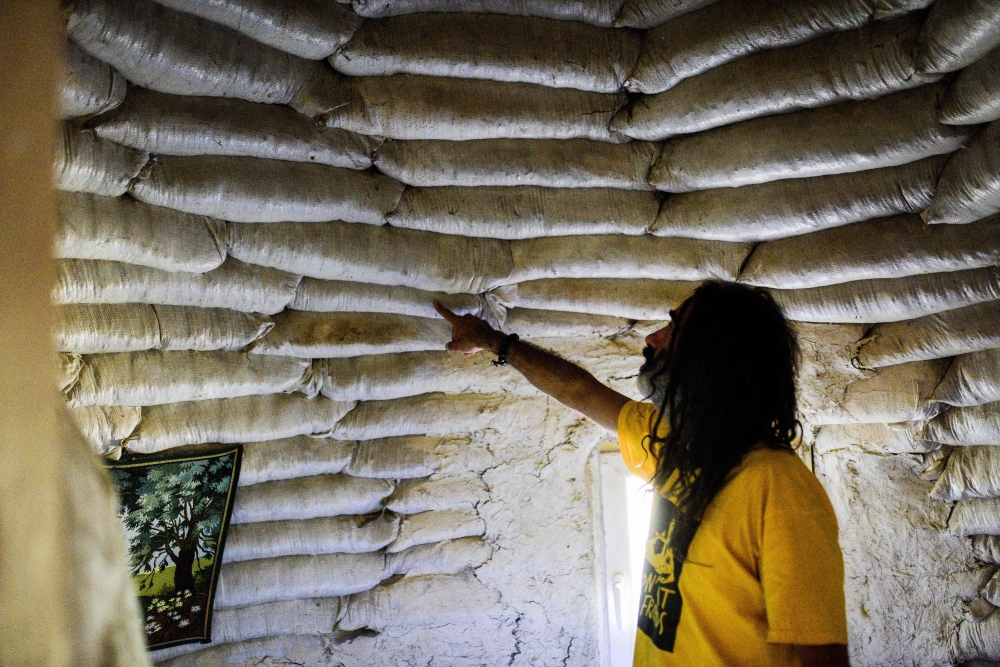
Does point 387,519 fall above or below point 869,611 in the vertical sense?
above

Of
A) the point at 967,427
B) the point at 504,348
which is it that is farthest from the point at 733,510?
the point at 967,427

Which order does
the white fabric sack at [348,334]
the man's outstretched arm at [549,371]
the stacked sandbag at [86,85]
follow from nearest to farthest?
the stacked sandbag at [86,85] < the man's outstretched arm at [549,371] < the white fabric sack at [348,334]

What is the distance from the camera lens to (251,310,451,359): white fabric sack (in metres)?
2.43

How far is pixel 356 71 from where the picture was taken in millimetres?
2217

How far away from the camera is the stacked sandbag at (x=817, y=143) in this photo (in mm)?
2064

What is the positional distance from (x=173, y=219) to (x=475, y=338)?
0.95 m

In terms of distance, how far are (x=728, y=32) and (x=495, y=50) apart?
67cm

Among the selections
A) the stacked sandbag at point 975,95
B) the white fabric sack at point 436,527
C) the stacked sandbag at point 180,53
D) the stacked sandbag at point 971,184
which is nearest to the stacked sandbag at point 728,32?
the stacked sandbag at point 975,95

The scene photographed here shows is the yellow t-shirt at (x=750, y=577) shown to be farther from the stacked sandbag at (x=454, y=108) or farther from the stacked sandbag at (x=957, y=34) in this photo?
the stacked sandbag at (x=454, y=108)

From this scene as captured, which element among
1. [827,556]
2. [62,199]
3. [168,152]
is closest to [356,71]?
[168,152]

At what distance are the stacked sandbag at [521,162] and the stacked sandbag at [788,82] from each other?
0.10 meters

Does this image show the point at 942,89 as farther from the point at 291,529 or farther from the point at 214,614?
the point at 214,614

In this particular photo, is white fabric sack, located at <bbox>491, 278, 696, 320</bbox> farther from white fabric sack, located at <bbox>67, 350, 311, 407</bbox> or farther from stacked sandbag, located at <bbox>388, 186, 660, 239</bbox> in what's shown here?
white fabric sack, located at <bbox>67, 350, 311, 407</bbox>

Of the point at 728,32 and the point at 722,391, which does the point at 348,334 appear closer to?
the point at 722,391
